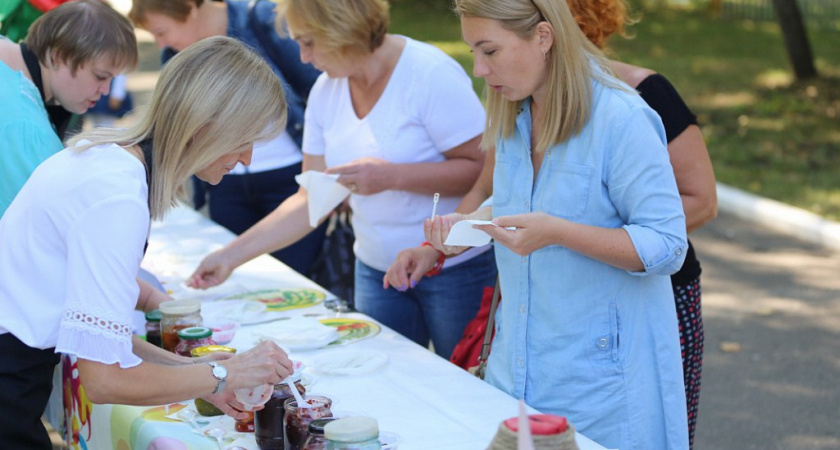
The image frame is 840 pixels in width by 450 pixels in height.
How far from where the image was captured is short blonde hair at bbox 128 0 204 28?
11.6 ft

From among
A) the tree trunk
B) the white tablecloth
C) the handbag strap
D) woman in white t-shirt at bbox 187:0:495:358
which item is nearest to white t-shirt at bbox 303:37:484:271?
woman in white t-shirt at bbox 187:0:495:358

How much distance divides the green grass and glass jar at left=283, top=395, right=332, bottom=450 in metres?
3.96

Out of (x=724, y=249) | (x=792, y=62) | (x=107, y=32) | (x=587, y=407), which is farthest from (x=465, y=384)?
(x=792, y=62)

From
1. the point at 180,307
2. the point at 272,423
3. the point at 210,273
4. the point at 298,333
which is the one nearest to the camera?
the point at 272,423

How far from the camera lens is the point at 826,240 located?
20.1 ft

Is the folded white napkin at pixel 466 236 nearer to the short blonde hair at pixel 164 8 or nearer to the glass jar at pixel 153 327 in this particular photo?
the glass jar at pixel 153 327

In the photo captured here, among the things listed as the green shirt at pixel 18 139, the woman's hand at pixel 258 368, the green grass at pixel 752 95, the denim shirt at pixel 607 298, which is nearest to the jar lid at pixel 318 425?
the woman's hand at pixel 258 368

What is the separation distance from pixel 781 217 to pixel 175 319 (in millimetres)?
5159

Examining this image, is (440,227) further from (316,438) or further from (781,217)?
(781,217)

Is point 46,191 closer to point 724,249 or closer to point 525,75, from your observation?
point 525,75

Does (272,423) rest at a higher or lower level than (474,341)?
higher

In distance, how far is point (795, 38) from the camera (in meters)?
10.8

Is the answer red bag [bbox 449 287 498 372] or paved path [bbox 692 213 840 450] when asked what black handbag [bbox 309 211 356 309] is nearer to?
red bag [bbox 449 287 498 372]

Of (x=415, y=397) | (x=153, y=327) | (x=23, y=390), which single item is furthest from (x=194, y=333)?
(x=415, y=397)
